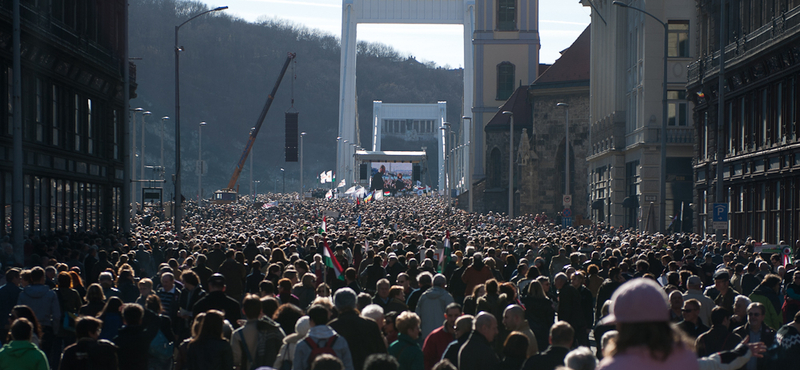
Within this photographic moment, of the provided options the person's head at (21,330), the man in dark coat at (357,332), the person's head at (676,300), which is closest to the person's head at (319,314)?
the man in dark coat at (357,332)

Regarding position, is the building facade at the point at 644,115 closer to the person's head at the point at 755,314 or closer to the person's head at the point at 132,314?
the person's head at the point at 755,314

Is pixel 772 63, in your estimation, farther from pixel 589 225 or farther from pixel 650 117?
pixel 589 225

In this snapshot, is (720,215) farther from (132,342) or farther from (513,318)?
(132,342)

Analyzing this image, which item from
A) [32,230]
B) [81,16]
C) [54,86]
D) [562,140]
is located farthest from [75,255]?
[562,140]

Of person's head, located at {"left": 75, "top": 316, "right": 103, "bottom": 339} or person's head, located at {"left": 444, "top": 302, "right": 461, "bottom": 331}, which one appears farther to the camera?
person's head, located at {"left": 444, "top": 302, "right": 461, "bottom": 331}

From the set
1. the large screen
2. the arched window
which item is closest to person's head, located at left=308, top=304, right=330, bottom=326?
the arched window

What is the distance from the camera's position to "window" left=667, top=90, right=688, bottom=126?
148 feet

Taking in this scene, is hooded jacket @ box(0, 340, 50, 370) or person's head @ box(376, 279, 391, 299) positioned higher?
person's head @ box(376, 279, 391, 299)

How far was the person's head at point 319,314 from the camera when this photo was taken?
7.74 meters

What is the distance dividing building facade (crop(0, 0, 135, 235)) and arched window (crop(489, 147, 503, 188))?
41537 mm

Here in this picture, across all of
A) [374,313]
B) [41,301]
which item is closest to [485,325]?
[374,313]

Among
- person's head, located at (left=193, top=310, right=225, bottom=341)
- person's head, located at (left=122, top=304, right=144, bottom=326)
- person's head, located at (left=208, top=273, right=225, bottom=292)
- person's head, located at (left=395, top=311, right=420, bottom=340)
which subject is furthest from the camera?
person's head, located at (left=208, top=273, right=225, bottom=292)

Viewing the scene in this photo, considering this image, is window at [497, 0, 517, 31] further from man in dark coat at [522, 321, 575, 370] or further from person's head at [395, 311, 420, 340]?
man in dark coat at [522, 321, 575, 370]

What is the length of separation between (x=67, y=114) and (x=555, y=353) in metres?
30.1
